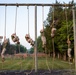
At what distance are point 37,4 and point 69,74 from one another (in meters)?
1.84

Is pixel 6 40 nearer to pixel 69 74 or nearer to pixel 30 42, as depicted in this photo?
pixel 30 42

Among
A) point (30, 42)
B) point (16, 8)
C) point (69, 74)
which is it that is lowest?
point (69, 74)

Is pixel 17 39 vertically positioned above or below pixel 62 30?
below

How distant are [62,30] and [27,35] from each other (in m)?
22.2

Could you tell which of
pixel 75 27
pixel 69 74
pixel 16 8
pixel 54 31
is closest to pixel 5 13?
pixel 16 8

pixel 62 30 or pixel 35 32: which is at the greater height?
pixel 62 30

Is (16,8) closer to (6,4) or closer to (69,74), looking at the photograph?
(6,4)

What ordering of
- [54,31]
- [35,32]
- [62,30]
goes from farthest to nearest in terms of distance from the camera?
[62,30]
[35,32]
[54,31]

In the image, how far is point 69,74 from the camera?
5535mm

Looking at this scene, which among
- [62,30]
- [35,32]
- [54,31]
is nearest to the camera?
[54,31]

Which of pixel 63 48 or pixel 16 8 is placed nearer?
pixel 16 8

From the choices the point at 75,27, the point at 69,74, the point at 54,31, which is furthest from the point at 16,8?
the point at 69,74

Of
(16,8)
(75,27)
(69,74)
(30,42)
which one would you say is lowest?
(69,74)

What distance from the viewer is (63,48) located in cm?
2791
